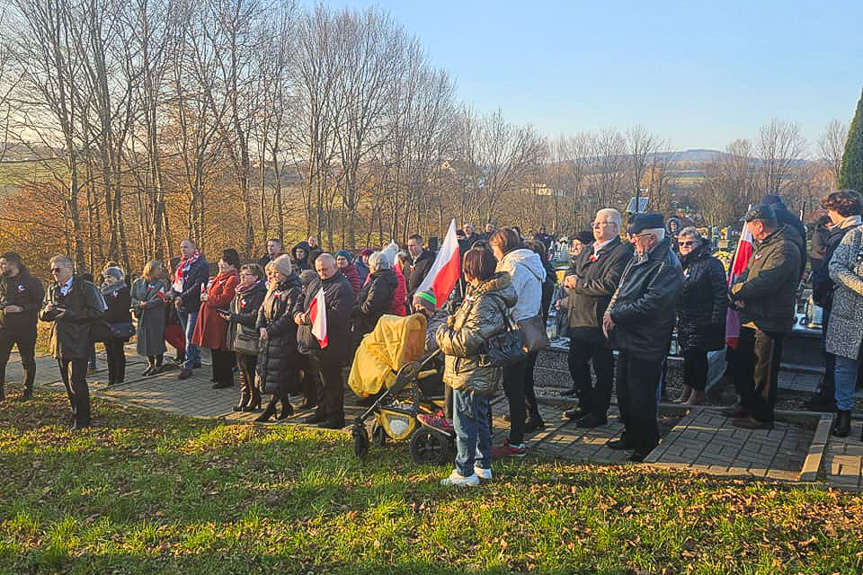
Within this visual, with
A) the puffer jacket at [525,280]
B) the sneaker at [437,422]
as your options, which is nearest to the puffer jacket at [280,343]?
the sneaker at [437,422]

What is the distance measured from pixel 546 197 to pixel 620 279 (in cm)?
5119

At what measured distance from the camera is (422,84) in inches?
1532

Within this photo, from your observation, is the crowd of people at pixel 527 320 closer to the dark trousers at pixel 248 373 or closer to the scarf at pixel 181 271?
the dark trousers at pixel 248 373

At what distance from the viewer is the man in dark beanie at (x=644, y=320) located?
16.8ft

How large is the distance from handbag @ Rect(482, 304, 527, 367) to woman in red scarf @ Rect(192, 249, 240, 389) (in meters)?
5.02

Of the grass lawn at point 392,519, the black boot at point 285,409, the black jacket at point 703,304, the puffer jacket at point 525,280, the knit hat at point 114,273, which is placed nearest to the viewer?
the grass lawn at point 392,519

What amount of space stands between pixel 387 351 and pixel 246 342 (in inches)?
101

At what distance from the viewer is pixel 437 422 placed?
5359mm

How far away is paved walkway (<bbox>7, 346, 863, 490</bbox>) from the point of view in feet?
15.6

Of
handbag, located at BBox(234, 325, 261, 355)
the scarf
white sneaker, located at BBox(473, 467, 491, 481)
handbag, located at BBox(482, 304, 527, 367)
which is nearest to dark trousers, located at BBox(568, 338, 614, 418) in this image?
handbag, located at BBox(482, 304, 527, 367)

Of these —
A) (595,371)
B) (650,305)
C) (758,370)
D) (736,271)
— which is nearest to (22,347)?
(595,371)

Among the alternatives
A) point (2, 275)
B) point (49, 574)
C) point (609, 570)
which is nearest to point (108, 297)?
point (2, 275)

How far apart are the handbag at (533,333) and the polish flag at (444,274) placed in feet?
3.54

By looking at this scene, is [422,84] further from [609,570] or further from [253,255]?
[609,570]
